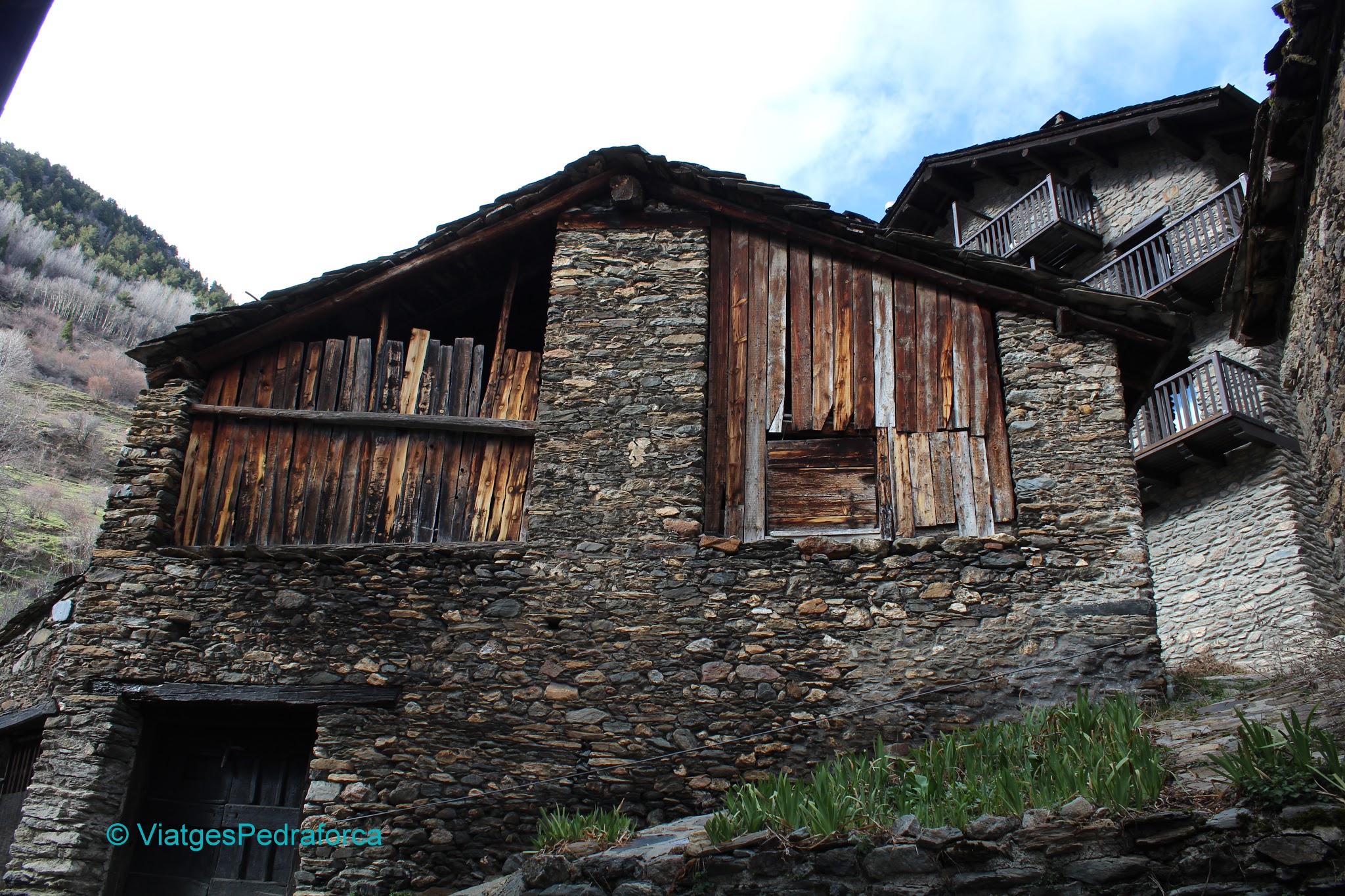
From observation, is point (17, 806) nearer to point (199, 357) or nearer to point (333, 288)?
point (199, 357)

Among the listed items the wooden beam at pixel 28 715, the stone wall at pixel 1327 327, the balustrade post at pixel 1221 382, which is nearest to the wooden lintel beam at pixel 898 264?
the stone wall at pixel 1327 327

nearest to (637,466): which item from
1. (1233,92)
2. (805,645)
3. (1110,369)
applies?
(805,645)

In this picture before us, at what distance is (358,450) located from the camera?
8172mm

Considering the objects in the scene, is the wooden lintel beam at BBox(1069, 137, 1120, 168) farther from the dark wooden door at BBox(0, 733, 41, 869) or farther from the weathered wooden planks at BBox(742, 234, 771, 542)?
the dark wooden door at BBox(0, 733, 41, 869)

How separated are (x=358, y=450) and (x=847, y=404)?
436cm

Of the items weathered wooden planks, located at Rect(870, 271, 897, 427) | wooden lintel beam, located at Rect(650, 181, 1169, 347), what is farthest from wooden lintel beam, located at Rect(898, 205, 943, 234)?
weathered wooden planks, located at Rect(870, 271, 897, 427)

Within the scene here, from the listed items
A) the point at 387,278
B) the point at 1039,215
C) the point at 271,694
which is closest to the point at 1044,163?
the point at 1039,215

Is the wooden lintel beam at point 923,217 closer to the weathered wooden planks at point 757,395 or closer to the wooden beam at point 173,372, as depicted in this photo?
the weathered wooden planks at point 757,395

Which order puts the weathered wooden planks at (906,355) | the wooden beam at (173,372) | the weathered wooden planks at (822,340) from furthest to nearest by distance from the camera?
the wooden beam at (173,372) → the weathered wooden planks at (822,340) → the weathered wooden planks at (906,355)

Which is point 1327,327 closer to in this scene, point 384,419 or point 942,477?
point 942,477

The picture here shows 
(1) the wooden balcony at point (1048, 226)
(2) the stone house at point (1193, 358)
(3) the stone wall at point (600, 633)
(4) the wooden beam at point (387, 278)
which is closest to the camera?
(3) the stone wall at point (600, 633)

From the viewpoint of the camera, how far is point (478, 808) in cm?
673

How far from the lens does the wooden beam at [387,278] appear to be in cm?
855

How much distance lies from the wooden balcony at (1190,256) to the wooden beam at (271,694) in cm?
1276
